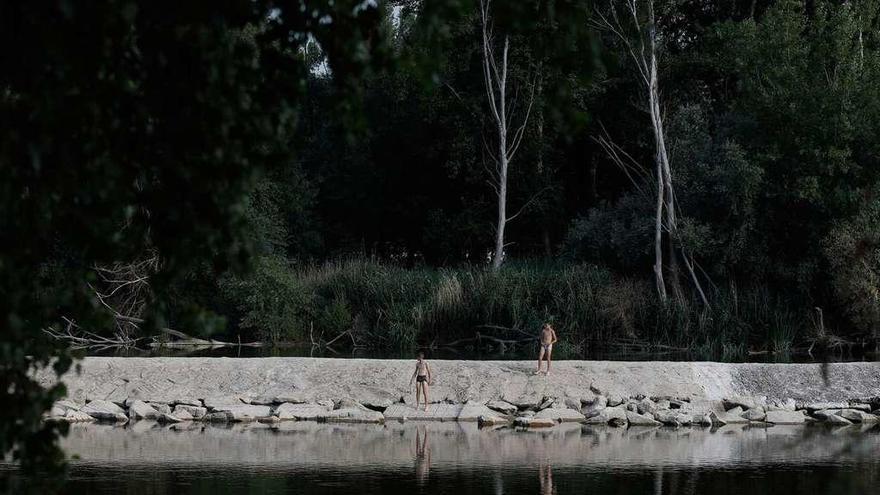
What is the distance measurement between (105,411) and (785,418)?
12223 mm

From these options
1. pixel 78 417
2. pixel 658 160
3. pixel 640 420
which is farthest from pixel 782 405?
pixel 658 160

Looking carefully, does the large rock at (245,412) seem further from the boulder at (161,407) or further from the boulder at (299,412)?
the boulder at (161,407)

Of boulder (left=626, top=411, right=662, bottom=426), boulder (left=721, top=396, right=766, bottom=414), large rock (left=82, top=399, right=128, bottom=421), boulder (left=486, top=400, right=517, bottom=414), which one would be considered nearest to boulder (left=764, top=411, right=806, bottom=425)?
boulder (left=721, top=396, right=766, bottom=414)

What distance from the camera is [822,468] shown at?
54.2 ft

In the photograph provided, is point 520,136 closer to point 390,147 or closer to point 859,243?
point 390,147

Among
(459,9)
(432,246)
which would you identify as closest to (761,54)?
(432,246)

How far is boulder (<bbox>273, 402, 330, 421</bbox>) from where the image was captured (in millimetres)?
22062

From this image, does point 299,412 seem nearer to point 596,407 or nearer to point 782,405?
point 596,407

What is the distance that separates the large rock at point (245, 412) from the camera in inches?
862

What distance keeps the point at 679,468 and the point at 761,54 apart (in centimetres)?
2281

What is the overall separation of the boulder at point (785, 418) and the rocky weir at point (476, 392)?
2cm

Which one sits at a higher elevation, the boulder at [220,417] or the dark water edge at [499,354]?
the dark water edge at [499,354]

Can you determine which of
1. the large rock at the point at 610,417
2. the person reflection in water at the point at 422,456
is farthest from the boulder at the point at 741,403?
the person reflection in water at the point at 422,456

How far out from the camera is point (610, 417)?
72.6 ft
